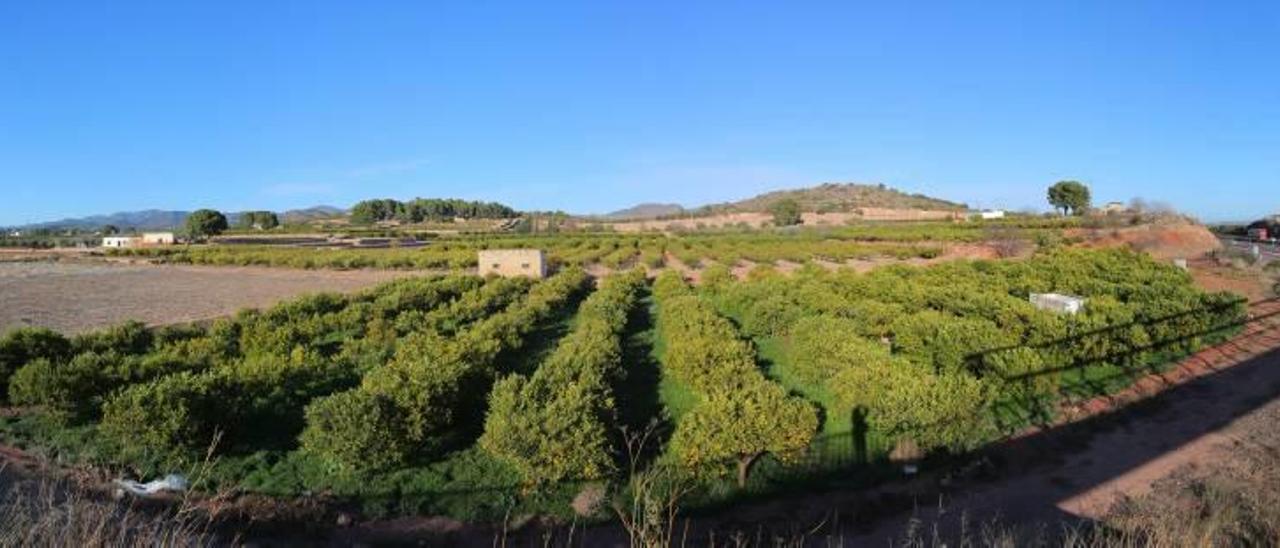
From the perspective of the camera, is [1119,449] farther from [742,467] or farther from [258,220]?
[258,220]

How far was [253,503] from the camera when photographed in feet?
31.3

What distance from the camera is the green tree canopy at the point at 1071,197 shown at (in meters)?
84.0

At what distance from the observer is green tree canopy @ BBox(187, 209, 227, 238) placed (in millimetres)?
92875

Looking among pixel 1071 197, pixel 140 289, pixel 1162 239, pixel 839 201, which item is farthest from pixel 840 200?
pixel 140 289

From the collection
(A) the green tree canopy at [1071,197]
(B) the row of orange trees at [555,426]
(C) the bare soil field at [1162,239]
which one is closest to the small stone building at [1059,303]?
(B) the row of orange trees at [555,426]

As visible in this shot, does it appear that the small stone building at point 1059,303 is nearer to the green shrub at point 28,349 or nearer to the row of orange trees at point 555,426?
the row of orange trees at point 555,426

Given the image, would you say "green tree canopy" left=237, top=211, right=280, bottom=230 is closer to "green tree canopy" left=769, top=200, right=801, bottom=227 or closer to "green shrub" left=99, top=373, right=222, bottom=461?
"green tree canopy" left=769, top=200, right=801, bottom=227

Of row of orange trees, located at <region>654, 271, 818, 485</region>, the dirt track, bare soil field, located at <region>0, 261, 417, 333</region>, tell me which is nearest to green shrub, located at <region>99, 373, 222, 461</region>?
row of orange trees, located at <region>654, 271, 818, 485</region>

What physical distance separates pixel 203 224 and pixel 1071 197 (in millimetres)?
99566

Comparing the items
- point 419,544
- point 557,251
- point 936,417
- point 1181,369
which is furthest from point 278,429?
point 557,251

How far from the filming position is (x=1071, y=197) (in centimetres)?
8544

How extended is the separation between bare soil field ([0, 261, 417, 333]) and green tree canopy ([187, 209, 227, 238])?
34479mm

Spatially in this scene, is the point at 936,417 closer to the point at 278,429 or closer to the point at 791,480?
the point at 791,480

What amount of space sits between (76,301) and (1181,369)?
37.6m
